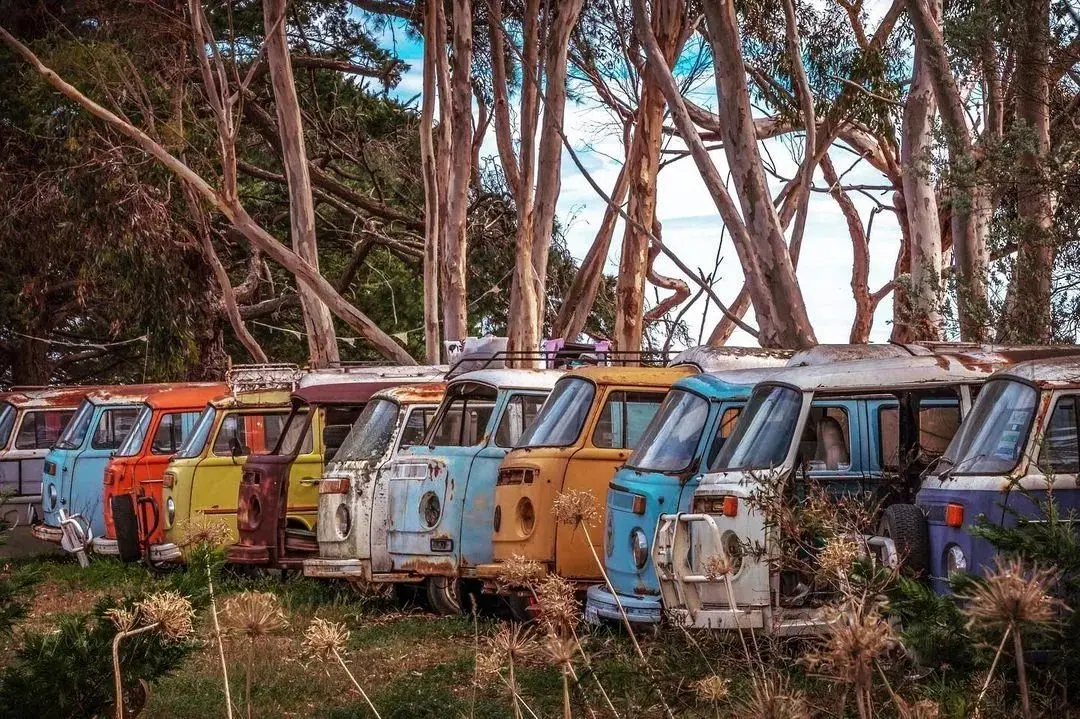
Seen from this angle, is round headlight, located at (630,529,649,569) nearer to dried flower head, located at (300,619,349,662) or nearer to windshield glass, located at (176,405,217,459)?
dried flower head, located at (300,619,349,662)

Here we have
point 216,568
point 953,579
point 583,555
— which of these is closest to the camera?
point 953,579

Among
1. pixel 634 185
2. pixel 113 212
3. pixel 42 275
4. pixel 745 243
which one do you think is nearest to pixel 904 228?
pixel 634 185

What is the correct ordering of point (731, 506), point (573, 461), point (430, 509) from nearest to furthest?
point (731, 506) < point (573, 461) < point (430, 509)

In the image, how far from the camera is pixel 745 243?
643 inches

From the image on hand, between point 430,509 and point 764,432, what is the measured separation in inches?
160

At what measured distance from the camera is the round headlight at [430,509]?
13.3 m

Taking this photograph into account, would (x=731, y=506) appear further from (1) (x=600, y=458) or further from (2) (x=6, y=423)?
(2) (x=6, y=423)

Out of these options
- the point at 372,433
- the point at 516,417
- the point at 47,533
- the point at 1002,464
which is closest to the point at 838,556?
the point at 1002,464

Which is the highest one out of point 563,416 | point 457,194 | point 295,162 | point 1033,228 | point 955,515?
point 295,162

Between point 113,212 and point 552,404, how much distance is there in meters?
15.8

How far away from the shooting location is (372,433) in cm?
1448

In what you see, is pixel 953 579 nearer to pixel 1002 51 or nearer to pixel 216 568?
pixel 216 568

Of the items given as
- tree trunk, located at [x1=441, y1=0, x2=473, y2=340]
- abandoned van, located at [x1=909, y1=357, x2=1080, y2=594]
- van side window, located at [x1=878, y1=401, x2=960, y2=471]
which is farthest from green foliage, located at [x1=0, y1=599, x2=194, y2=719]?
tree trunk, located at [x1=441, y1=0, x2=473, y2=340]

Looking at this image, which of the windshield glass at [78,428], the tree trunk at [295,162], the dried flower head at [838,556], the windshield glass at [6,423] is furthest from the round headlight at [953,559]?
the windshield glass at [6,423]
